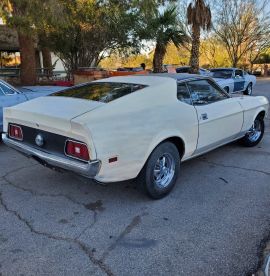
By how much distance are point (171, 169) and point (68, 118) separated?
147cm

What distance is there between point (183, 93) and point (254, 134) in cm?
250

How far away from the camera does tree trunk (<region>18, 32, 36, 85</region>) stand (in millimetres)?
13402

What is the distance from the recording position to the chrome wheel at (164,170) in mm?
3971

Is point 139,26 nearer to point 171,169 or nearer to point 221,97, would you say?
point 221,97

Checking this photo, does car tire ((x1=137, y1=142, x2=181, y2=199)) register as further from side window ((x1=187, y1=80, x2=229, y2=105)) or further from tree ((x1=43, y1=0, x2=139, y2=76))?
tree ((x1=43, y1=0, x2=139, y2=76))

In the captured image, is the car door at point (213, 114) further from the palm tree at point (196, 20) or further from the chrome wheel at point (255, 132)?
the palm tree at point (196, 20)

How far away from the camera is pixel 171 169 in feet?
13.5

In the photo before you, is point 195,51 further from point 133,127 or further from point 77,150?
point 77,150

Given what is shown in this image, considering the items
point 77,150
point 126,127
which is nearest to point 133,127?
point 126,127

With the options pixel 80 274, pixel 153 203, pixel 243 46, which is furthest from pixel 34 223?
pixel 243 46

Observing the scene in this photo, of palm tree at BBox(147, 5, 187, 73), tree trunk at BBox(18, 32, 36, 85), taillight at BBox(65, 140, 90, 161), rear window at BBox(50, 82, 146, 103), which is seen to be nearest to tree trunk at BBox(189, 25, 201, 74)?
palm tree at BBox(147, 5, 187, 73)

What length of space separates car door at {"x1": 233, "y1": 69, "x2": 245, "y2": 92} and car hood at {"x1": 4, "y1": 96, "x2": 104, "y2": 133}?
1140 cm

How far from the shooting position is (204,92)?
4773mm

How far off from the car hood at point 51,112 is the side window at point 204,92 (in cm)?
149
